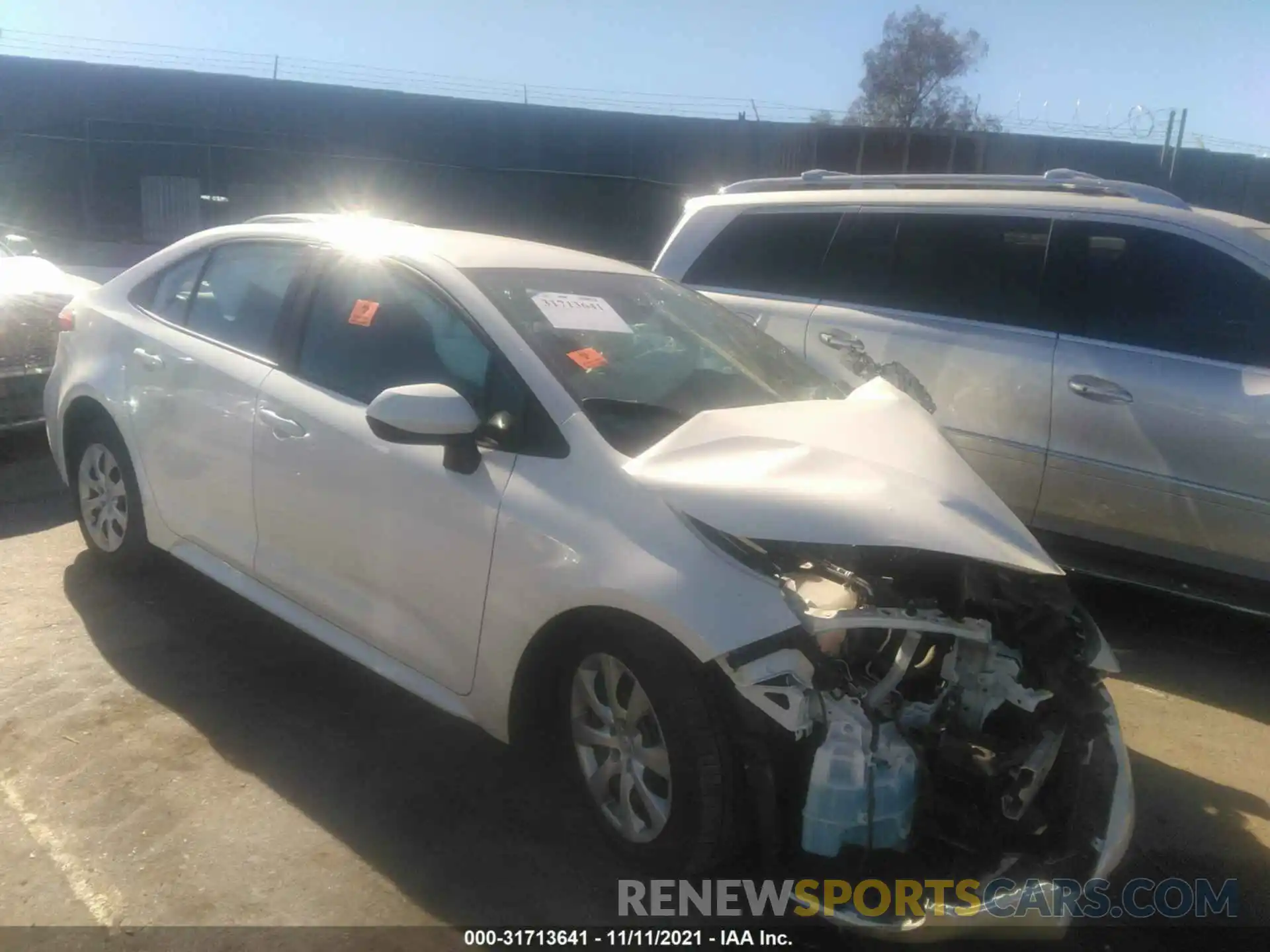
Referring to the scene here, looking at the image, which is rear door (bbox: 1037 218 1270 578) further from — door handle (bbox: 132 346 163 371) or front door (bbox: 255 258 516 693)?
door handle (bbox: 132 346 163 371)

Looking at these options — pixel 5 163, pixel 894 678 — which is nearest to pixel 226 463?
pixel 894 678

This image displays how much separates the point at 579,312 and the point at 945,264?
103 inches

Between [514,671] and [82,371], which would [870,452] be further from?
[82,371]

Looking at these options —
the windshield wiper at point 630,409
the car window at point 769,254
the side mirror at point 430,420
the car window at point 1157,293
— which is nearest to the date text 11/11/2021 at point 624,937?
the side mirror at point 430,420

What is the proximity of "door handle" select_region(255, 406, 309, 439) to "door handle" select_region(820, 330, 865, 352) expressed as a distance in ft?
9.40

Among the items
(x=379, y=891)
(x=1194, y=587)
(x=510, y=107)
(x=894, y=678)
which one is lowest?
(x=379, y=891)

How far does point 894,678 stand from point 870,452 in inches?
24.6

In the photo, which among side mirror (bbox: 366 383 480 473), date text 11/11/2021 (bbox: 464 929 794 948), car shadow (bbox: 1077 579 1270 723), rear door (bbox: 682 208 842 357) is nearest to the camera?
date text 11/11/2021 (bbox: 464 929 794 948)

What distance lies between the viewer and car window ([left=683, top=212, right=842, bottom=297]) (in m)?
5.76

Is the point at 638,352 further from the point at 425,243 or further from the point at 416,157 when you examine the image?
the point at 416,157

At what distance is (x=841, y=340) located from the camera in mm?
5422

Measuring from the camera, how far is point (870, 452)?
285 centimetres

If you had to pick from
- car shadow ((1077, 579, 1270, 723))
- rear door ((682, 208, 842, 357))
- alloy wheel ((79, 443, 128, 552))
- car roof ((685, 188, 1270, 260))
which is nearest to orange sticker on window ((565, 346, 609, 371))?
alloy wheel ((79, 443, 128, 552))

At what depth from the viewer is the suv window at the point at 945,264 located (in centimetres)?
504
